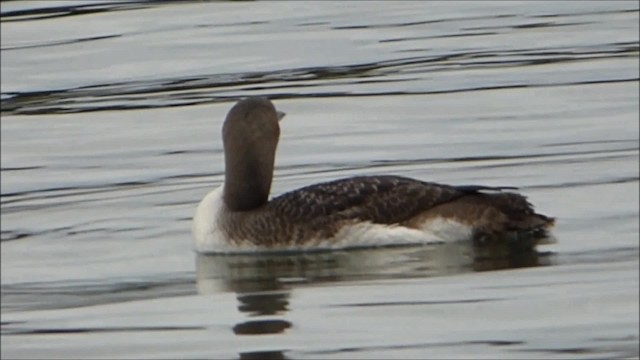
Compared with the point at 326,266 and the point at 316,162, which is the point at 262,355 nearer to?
the point at 326,266

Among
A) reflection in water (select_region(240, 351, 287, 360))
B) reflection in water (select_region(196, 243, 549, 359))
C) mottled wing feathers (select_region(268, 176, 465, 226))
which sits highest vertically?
mottled wing feathers (select_region(268, 176, 465, 226))

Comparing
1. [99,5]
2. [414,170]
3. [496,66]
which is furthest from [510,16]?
[414,170]

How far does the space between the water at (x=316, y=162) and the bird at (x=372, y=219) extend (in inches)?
5.7

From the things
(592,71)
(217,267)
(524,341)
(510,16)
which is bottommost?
(524,341)

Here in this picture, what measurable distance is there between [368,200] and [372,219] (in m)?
0.14

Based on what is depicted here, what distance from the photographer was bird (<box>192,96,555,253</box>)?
1485 centimetres

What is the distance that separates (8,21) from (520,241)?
42.9ft

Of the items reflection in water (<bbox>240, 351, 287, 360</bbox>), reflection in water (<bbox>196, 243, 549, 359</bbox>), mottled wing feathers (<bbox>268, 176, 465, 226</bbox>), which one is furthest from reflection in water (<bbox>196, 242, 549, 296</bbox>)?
reflection in water (<bbox>240, 351, 287, 360</bbox>)

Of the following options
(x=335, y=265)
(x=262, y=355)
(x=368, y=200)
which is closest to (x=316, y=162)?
(x=368, y=200)

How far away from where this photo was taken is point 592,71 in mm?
20906

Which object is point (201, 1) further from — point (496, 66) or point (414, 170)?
point (414, 170)

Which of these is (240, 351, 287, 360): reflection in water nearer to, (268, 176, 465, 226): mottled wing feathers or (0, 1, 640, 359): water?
(0, 1, 640, 359): water

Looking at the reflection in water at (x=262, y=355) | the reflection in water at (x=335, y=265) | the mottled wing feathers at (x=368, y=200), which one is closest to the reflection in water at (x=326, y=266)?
the reflection in water at (x=335, y=265)

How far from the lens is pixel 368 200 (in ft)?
49.3
